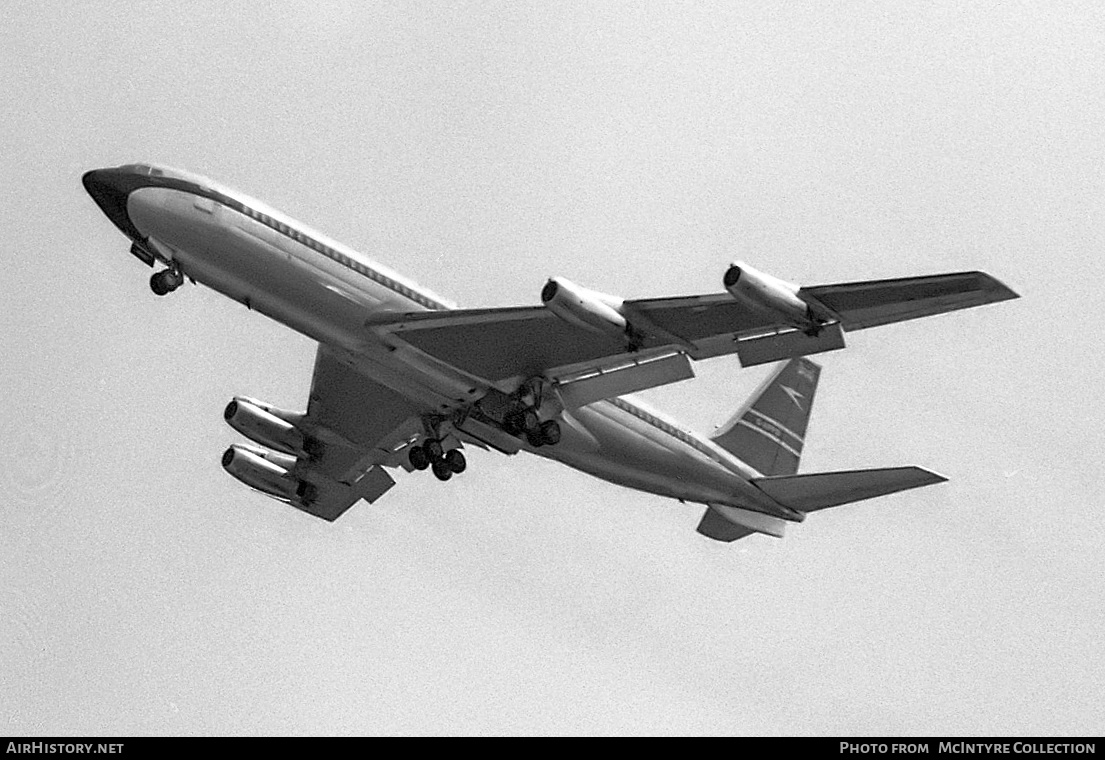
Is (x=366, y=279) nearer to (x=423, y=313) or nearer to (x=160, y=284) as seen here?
(x=423, y=313)

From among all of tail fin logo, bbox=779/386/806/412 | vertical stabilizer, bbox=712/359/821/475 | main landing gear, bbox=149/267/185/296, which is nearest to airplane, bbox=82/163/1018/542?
main landing gear, bbox=149/267/185/296

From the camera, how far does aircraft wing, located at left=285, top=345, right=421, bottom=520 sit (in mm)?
51594

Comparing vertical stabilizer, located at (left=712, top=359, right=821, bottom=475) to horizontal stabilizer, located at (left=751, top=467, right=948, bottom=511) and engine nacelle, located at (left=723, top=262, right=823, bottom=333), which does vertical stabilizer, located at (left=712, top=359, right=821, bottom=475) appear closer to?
horizontal stabilizer, located at (left=751, top=467, right=948, bottom=511)

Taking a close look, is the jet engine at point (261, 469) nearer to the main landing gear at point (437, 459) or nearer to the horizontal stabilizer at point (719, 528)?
the main landing gear at point (437, 459)

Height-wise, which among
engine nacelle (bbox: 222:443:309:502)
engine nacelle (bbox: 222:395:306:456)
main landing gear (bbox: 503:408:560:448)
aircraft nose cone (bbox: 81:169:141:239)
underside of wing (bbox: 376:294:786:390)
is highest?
aircraft nose cone (bbox: 81:169:141:239)

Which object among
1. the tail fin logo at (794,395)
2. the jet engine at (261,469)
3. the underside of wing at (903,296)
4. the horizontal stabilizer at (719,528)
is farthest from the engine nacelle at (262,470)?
the underside of wing at (903,296)

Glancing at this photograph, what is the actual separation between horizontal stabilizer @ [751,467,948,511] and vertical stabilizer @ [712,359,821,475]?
228 inches

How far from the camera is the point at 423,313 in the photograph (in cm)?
4450

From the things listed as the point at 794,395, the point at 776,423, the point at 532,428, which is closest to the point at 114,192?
the point at 532,428

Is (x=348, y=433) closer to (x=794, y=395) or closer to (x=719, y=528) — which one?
(x=719, y=528)

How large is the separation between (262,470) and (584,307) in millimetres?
17442

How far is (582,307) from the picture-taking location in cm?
4197

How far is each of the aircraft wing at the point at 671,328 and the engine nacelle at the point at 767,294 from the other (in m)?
0.26
